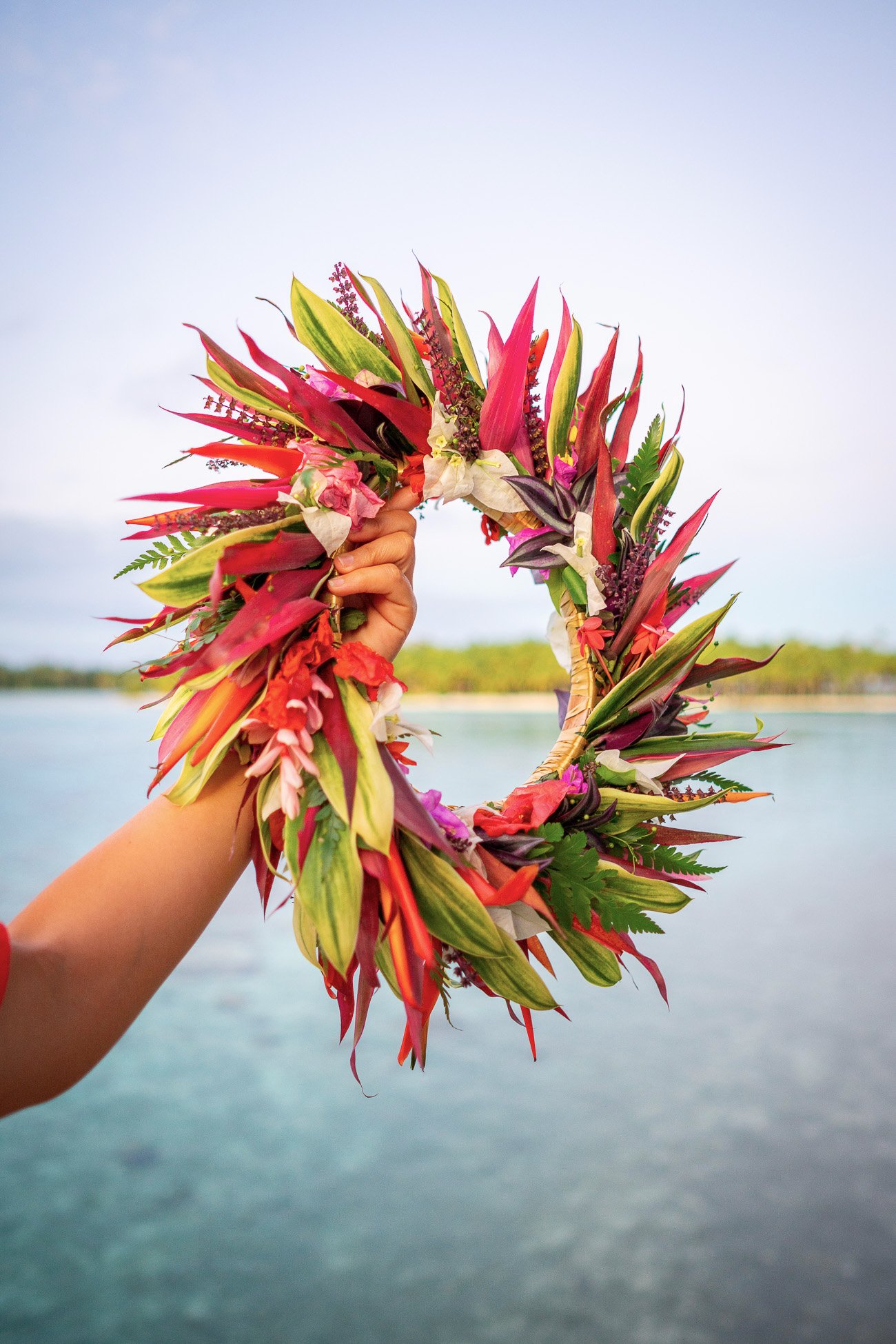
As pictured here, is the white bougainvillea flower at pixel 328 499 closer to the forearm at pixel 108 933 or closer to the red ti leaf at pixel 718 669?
the forearm at pixel 108 933

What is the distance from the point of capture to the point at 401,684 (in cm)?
86

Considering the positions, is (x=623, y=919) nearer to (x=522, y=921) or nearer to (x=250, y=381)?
(x=522, y=921)

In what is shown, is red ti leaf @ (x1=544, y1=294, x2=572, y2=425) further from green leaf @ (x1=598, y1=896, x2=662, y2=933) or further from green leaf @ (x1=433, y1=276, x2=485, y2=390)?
green leaf @ (x1=598, y1=896, x2=662, y2=933)

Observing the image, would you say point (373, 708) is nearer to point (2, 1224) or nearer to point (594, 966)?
point (594, 966)

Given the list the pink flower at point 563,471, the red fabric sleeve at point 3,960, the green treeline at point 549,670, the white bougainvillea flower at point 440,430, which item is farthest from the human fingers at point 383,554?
the green treeline at point 549,670

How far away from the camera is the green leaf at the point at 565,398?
1023 mm

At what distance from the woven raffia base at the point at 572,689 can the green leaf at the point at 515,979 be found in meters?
0.21

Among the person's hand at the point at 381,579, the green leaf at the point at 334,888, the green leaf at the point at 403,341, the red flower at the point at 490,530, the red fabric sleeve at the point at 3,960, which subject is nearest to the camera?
the red fabric sleeve at the point at 3,960

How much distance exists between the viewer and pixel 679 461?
1.07 m

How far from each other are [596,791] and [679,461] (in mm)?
400

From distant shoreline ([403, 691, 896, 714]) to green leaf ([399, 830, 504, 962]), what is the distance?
23.5 ft

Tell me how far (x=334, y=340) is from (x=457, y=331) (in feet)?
0.44

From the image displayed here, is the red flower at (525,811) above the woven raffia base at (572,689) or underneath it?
underneath

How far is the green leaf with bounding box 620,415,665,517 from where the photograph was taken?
1020 mm
